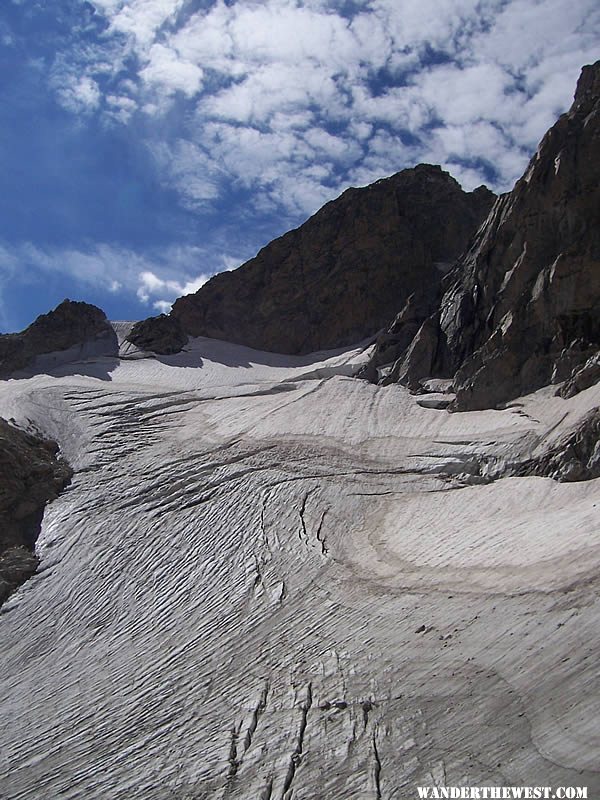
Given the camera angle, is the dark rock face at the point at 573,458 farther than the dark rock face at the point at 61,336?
No

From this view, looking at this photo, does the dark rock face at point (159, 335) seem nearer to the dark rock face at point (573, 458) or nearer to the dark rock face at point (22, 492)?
the dark rock face at point (22, 492)

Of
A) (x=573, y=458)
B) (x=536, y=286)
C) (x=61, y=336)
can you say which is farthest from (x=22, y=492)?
(x=61, y=336)

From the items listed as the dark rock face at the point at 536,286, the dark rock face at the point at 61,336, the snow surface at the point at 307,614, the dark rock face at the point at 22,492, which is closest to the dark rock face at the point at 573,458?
the snow surface at the point at 307,614

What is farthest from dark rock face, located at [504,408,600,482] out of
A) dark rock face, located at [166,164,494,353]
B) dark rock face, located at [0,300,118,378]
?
dark rock face, located at [0,300,118,378]

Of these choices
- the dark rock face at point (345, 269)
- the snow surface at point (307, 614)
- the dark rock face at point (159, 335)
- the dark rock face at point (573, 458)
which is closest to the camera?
the snow surface at point (307, 614)

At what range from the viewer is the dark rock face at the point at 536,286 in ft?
97.5

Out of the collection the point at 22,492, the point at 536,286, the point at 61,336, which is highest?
the point at 61,336

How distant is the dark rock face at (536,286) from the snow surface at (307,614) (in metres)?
2.01

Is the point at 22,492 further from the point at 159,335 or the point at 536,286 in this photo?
the point at 159,335

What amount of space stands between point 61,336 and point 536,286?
33.0 meters

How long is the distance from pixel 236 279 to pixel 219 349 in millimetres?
8315

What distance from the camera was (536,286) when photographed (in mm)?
31547

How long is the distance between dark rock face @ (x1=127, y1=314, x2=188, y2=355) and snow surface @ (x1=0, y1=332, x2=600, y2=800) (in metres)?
19.1

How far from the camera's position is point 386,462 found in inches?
1064
